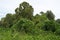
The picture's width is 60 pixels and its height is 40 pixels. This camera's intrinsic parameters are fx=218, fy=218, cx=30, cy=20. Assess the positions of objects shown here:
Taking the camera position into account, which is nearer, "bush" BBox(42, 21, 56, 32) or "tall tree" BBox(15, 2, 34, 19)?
"bush" BBox(42, 21, 56, 32)

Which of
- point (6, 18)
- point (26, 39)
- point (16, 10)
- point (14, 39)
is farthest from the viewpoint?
point (6, 18)

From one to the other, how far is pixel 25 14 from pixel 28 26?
728 cm

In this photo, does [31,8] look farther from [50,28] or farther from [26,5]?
[50,28]

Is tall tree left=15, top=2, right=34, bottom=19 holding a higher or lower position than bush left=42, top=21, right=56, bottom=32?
higher

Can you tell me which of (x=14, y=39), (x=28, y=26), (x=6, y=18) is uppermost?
(x=6, y=18)

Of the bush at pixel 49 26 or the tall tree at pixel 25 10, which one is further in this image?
the tall tree at pixel 25 10

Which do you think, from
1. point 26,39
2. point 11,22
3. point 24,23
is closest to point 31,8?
point 11,22

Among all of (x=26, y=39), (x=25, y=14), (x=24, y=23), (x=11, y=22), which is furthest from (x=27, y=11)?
(x=26, y=39)

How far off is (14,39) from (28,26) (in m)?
11.7

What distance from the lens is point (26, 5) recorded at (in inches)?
1010

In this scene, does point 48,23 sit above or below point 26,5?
below

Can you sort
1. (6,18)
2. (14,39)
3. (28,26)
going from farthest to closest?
1. (6,18)
2. (28,26)
3. (14,39)

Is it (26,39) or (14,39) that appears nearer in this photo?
(14,39)

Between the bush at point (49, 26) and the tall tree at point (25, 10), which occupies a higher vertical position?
the tall tree at point (25, 10)
